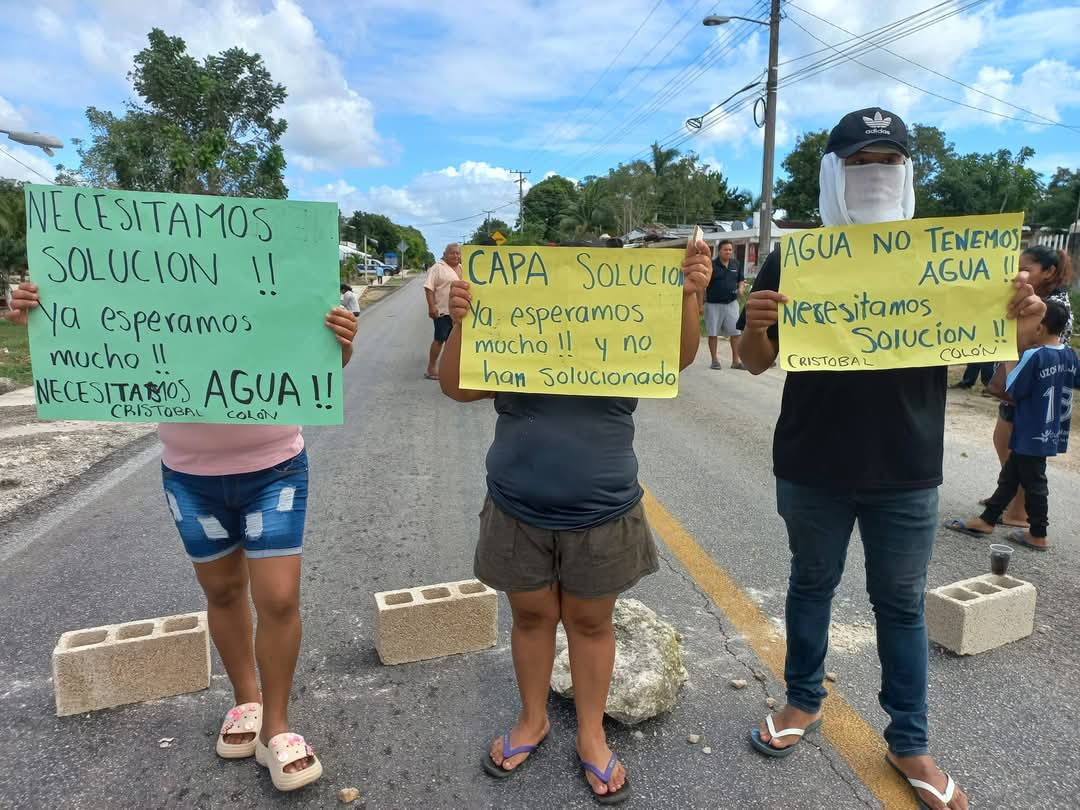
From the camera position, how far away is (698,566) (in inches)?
157

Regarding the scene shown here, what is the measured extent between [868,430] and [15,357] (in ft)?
46.4

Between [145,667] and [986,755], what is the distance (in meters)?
2.97

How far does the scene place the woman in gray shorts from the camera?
2234mm

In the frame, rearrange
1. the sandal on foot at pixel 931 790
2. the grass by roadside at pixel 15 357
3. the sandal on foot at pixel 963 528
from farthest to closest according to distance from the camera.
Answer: the grass by roadside at pixel 15 357
the sandal on foot at pixel 963 528
the sandal on foot at pixel 931 790

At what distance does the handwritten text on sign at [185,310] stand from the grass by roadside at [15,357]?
20.0 ft

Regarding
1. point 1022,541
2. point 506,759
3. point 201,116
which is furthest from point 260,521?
point 201,116

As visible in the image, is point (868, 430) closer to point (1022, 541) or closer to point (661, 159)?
point (1022, 541)

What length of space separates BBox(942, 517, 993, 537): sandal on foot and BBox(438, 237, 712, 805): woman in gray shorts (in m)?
3.09

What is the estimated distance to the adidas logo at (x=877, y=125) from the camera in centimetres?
223

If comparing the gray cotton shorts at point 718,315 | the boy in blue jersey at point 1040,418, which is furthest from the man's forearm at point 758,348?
the gray cotton shorts at point 718,315

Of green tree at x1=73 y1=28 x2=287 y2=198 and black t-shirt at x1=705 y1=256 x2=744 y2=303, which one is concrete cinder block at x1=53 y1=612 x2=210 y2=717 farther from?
green tree at x1=73 y1=28 x2=287 y2=198

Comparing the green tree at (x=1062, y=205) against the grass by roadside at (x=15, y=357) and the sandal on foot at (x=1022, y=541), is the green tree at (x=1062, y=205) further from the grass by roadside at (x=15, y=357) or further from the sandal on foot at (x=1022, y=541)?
the grass by roadside at (x=15, y=357)

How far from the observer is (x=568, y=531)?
223cm

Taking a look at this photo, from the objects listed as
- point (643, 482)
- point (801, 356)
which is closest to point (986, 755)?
point (801, 356)
